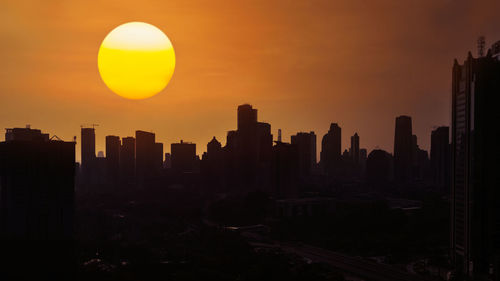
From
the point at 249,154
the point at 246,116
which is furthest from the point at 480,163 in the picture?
the point at 246,116

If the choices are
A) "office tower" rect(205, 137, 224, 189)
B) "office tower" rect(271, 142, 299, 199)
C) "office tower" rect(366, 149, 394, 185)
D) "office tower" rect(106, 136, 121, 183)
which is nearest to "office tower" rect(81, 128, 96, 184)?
"office tower" rect(106, 136, 121, 183)

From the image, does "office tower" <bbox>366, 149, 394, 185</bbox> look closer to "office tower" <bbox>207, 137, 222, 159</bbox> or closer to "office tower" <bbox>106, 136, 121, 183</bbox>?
"office tower" <bbox>207, 137, 222, 159</bbox>

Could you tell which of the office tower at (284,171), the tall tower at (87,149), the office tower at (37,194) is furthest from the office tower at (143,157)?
the office tower at (37,194)

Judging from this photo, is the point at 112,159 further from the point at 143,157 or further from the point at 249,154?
the point at 249,154

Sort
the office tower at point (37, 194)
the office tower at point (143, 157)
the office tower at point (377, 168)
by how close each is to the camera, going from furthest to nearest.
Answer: the office tower at point (377, 168)
the office tower at point (143, 157)
the office tower at point (37, 194)

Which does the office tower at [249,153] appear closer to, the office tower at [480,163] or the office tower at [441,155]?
the office tower at [441,155]
